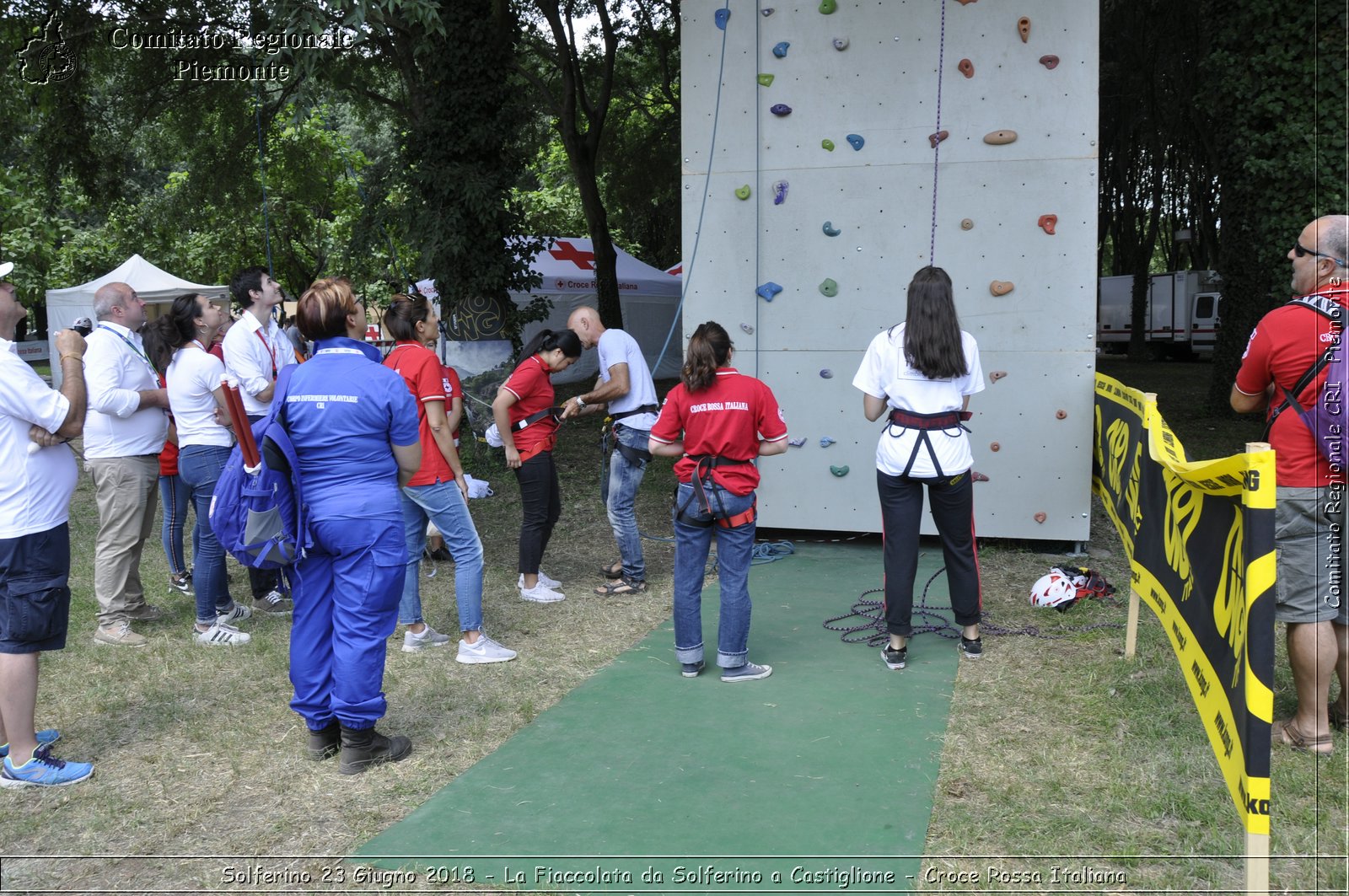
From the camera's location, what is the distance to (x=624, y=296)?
2127cm

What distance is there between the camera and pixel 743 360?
7699mm

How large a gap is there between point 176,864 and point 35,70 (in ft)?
41.7

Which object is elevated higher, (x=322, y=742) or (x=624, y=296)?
(x=624, y=296)

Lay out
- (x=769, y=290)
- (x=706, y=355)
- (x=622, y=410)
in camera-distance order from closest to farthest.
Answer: (x=706, y=355)
(x=622, y=410)
(x=769, y=290)

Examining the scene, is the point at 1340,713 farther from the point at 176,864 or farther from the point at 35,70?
the point at 35,70

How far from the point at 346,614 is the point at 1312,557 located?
140 inches

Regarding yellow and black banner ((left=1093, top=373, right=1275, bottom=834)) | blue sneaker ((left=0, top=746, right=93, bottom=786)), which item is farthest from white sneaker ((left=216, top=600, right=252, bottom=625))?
yellow and black banner ((left=1093, top=373, right=1275, bottom=834))

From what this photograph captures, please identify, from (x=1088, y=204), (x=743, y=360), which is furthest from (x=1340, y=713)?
(x=743, y=360)

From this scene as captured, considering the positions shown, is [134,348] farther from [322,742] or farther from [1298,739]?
[1298,739]

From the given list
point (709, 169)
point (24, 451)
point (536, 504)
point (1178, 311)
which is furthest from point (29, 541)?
point (1178, 311)

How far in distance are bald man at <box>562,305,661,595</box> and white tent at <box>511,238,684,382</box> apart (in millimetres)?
13443

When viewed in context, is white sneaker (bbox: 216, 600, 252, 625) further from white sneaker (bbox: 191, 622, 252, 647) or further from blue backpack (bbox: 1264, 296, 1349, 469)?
blue backpack (bbox: 1264, 296, 1349, 469)

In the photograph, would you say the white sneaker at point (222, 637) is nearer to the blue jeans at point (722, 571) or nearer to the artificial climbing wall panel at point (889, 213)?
the blue jeans at point (722, 571)

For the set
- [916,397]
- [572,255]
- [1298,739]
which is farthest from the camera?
[572,255]
